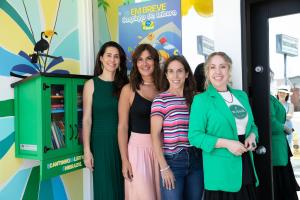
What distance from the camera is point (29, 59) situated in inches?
94.7

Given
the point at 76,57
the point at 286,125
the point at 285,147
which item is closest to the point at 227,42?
the point at 286,125

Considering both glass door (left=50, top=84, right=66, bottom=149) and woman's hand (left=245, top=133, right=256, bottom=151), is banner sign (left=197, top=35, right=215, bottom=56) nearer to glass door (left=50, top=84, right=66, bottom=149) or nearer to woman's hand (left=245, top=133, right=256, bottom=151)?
woman's hand (left=245, top=133, right=256, bottom=151)

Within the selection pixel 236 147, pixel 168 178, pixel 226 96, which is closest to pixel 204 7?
pixel 226 96

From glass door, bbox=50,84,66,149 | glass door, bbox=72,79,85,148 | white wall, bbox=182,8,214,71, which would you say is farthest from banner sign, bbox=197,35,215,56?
glass door, bbox=50,84,66,149

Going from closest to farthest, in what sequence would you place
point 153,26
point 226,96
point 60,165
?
point 226,96
point 60,165
point 153,26

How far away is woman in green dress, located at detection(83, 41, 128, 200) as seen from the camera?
2.43 metres

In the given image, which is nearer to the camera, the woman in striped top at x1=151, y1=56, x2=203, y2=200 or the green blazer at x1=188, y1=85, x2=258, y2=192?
the green blazer at x1=188, y1=85, x2=258, y2=192

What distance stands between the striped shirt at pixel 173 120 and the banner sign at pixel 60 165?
0.90 meters

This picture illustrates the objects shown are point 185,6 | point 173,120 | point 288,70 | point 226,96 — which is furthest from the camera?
point 185,6

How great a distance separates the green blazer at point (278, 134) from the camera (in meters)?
2.16

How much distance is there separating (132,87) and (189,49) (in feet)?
2.14

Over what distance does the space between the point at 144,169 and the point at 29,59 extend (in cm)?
127

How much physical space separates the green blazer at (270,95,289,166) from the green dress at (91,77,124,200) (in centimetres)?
120

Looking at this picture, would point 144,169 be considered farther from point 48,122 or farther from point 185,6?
point 185,6
